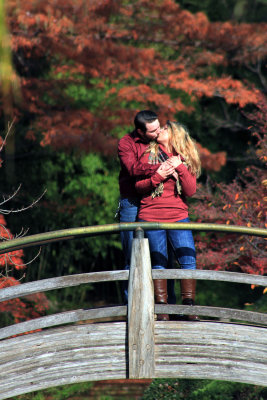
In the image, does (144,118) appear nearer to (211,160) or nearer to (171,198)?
(171,198)

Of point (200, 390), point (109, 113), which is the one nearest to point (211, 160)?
point (109, 113)

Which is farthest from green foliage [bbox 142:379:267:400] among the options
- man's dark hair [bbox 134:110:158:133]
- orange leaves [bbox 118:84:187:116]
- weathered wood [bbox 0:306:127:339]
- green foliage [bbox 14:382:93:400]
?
orange leaves [bbox 118:84:187:116]

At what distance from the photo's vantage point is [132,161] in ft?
13.5

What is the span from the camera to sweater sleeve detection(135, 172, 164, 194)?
3.98 m

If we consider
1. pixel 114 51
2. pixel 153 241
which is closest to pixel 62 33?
pixel 114 51

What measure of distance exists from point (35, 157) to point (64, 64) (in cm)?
155

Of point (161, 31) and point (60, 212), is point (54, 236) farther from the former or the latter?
point (161, 31)

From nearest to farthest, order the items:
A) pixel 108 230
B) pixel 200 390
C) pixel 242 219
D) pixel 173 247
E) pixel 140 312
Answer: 1. pixel 108 230
2. pixel 140 312
3. pixel 173 247
4. pixel 200 390
5. pixel 242 219

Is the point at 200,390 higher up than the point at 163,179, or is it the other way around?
the point at 163,179

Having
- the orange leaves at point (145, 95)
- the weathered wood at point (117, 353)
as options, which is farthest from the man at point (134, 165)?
the orange leaves at point (145, 95)

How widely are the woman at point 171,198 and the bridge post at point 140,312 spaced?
19 centimetres

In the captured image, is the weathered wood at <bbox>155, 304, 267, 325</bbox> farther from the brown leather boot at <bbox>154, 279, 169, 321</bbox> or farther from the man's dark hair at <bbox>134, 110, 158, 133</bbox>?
the man's dark hair at <bbox>134, 110, 158, 133</bbox>

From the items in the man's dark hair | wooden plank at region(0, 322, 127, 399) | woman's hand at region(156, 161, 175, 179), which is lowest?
wooden plank at region(0, 322, 127, 399)

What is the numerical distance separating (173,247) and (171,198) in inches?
14.2
